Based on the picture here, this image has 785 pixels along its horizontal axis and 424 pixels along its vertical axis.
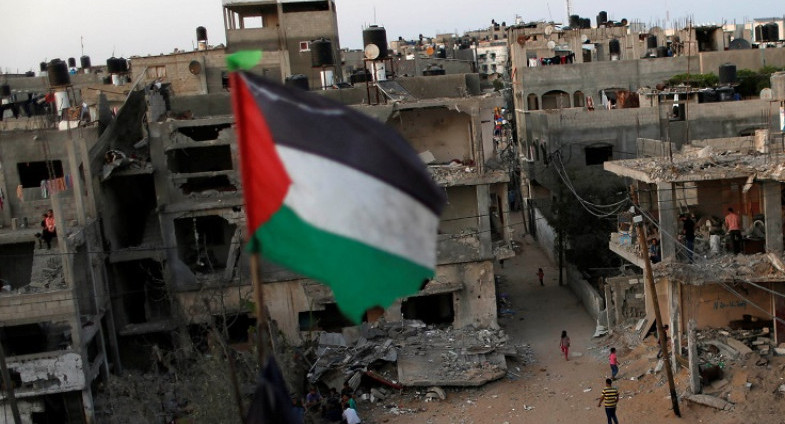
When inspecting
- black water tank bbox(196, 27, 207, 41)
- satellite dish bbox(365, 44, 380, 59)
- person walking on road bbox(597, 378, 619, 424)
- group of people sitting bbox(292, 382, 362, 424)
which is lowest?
group of people sitting bbox(292, 382, 362, 424)

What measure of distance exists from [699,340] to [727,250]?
7.29 ft

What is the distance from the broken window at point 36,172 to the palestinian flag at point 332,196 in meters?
24.2

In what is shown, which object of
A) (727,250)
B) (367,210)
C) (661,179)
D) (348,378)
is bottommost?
(348,378)

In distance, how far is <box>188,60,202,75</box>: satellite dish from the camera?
39.2 meters

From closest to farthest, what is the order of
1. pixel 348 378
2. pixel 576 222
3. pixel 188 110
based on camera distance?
pixel 348 378 → pixel 188 110 → pixel 576 222

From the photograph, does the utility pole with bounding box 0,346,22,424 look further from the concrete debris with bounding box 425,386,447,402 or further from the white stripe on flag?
the white stripe on flag

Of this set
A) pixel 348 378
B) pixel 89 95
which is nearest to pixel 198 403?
pixel 348 378

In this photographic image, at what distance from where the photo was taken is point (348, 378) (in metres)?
25.9

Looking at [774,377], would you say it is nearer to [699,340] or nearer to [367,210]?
[699,340]

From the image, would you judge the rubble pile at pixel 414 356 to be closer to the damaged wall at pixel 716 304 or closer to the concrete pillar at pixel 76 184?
the damaged wall at pixel 716 304

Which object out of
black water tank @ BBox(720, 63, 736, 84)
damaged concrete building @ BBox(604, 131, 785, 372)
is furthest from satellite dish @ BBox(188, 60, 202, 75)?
black water tank @ BBox(720, 63, 736, 84)

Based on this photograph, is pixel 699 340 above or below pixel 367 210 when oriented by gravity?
below

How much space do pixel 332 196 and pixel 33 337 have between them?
21188 millimetres

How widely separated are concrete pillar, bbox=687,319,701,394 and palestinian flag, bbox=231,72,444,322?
1553 cm
